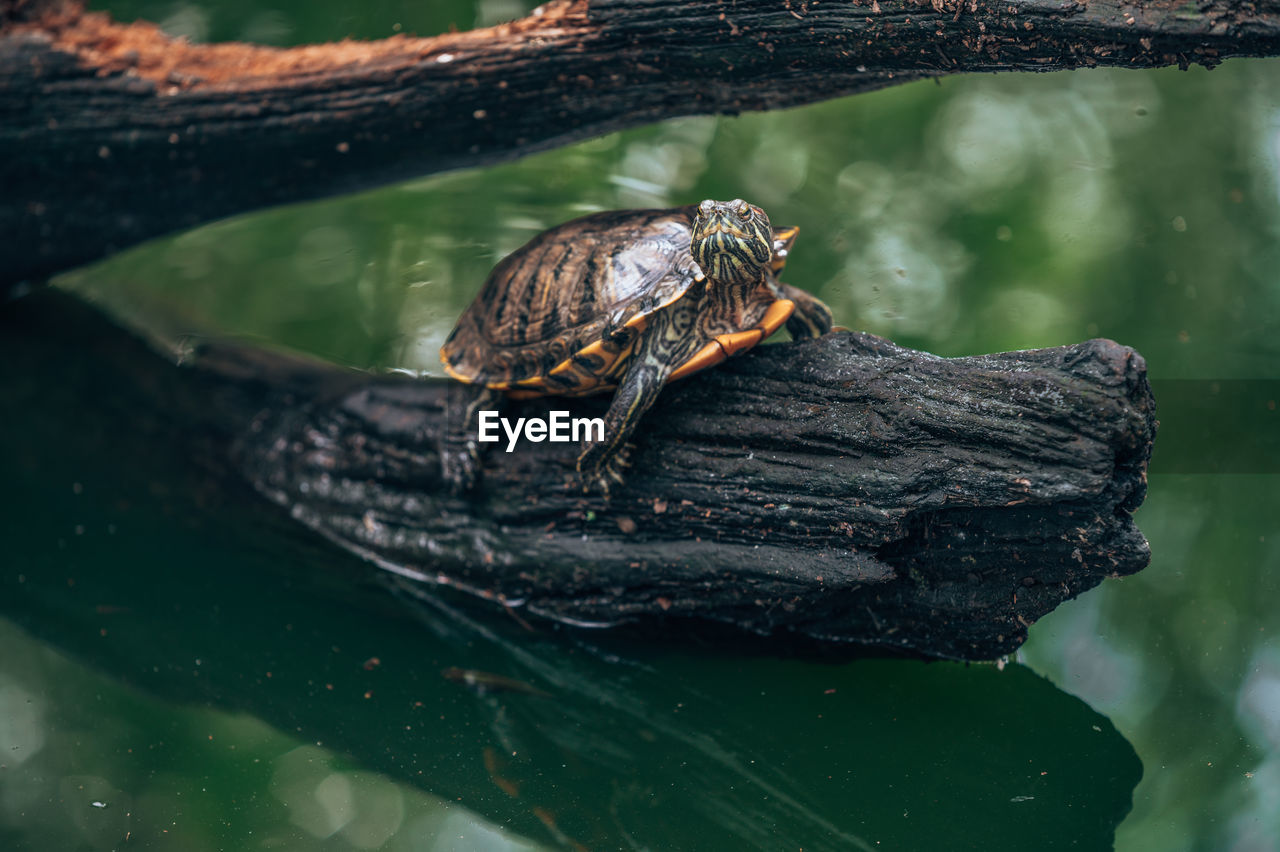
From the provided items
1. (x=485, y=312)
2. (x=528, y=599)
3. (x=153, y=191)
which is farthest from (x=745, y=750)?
(x=153, y=191)

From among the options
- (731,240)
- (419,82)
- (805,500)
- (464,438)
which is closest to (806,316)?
(731,240)

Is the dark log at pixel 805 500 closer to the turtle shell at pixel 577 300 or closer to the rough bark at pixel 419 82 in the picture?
the turtle shell at pixel 577 300

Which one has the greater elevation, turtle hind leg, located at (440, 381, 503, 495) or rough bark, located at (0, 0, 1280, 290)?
rough bark, located at (0, 0, 1280, 290)

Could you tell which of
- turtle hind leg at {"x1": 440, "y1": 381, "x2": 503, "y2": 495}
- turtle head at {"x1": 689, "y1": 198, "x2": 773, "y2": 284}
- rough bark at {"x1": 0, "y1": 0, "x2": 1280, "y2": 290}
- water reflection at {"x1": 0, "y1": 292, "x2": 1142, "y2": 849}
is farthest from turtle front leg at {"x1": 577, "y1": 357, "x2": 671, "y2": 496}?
rough bark at {"x1": 0, "y1": 0, "x2": 1280, "y2": 290}

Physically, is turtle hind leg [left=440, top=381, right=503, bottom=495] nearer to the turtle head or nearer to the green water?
the green water

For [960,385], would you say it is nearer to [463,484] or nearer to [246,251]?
[463,484]

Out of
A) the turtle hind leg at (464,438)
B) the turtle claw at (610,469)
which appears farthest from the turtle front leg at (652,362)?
the turtle hind leg at (464,438)
